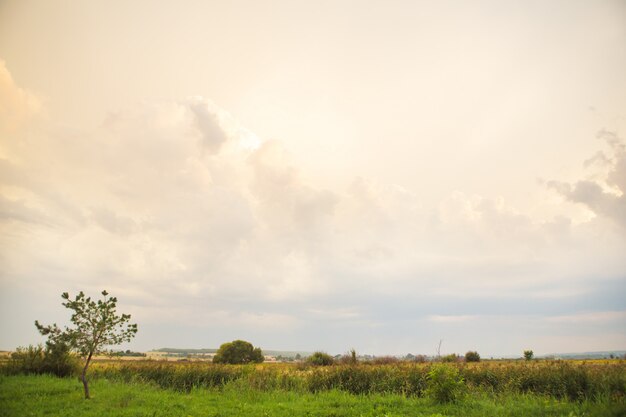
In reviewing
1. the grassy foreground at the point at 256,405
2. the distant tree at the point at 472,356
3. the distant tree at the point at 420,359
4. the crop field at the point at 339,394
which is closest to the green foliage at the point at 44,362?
the crop field at the point at 339,394

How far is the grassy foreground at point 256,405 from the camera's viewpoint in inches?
585

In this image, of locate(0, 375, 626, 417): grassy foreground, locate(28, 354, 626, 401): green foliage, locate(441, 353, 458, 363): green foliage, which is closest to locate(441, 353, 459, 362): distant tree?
locate(441, 353, 458, 363): green foliage

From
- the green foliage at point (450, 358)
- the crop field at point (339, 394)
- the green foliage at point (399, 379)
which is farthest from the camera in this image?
the green foliage at point (450, 358)

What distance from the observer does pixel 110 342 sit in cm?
1809

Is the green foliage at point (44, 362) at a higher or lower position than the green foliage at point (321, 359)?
higher

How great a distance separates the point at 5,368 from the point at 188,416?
2262cm

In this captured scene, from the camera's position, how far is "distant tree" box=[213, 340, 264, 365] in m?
64.4

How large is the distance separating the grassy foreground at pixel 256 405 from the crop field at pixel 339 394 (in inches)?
1.8

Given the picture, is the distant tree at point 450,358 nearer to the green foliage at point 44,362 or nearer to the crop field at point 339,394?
the crop field at point 339,394

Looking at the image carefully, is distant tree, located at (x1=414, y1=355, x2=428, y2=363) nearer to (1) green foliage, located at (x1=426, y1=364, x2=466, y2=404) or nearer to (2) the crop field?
(2) the crop field

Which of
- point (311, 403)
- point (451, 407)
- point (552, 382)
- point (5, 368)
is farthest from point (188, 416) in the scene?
point (5, 368)

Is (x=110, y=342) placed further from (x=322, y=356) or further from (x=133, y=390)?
(x=322, y=356)

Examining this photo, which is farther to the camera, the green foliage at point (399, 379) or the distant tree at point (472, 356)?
the distant tree at point (472, 356)

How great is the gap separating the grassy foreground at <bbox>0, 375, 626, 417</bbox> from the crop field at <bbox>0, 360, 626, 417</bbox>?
0.15ft
